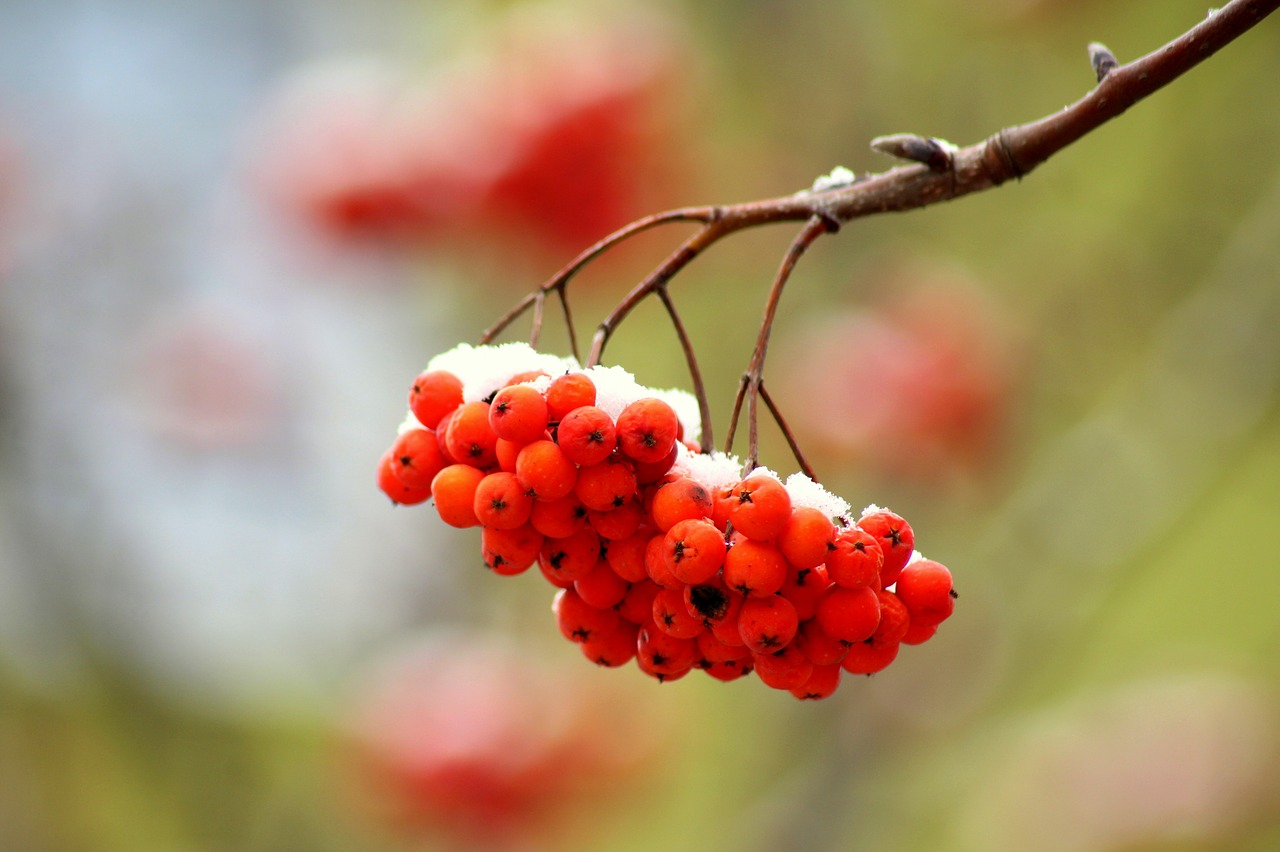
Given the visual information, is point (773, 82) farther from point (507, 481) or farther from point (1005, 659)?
point (507, 481)

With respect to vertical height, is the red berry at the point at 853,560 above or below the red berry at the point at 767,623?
above

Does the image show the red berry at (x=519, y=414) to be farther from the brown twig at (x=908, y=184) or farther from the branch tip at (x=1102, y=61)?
the branch tip at (x=1102, y=61)

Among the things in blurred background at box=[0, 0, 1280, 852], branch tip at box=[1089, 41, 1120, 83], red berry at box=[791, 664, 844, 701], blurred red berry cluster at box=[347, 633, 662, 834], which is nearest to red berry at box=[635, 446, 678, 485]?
red berry at box=[791, 664, 844, 701]

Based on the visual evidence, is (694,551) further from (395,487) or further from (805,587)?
(395,487)

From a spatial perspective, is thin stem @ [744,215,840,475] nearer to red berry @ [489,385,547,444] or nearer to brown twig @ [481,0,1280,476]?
brown twig @ [481,0,1280,476]

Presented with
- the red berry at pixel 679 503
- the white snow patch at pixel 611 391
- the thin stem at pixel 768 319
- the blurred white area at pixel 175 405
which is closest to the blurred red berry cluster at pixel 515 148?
the blurred white area at pixel 175 405

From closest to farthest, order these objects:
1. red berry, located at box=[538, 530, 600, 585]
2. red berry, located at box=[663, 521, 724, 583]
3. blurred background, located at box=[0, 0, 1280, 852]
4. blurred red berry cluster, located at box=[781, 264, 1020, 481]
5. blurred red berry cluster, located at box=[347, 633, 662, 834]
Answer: red berry, located at box=[663, 521, 724, 583] → red berry, located at box=[538, 530, 600, 585] → blurred background, located at box=[0, 0, 1280, 852] → blurred red berry cluster, located at box=[347, 633, 662, 834] → blurred red berry cluster, located at box=[781, 264, 1020, 481]
